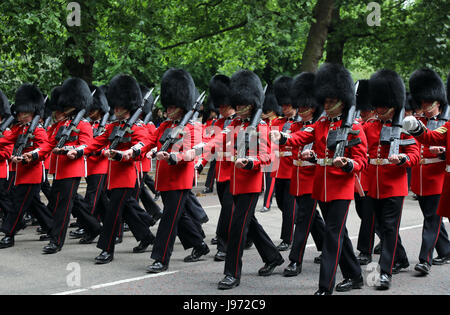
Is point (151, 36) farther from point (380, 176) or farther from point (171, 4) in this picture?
point (380, 176)

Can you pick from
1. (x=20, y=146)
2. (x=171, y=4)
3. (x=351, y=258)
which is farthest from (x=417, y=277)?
(x=171, y=4)

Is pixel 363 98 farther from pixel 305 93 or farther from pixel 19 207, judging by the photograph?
pixel 19 207

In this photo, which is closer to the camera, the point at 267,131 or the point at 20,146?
the point at 267,131

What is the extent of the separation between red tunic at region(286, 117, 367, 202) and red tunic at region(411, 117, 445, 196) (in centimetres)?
158

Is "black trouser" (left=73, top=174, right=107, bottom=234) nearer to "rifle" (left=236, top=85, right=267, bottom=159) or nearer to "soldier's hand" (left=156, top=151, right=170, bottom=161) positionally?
"soldier's hand" (left=156, top=151, right=170, bottom=161)

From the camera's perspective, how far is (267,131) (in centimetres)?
608

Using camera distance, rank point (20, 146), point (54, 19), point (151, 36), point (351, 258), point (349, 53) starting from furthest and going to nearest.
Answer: point (349, 53)
point (151, 36)
point (54, 19)
point (20, 146)
point (351, 258)

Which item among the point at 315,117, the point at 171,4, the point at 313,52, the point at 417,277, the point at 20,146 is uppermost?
the point at 171,4

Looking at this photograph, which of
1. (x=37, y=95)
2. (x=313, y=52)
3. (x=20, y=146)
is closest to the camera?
(x=20, y=146)

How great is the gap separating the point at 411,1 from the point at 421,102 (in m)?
12.3

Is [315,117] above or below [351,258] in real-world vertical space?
above

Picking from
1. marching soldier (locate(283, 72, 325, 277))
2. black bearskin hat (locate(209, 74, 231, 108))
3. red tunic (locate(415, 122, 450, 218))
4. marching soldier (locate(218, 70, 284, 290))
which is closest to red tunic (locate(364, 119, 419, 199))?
red tunic (locate(415, 122, 450, 218))

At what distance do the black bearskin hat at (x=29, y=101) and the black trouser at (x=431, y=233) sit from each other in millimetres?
4992

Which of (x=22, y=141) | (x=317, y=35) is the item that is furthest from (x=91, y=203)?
(x=317, y=35)
